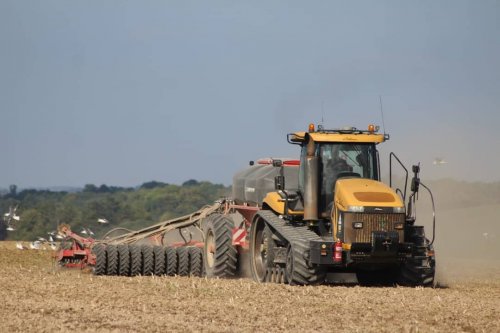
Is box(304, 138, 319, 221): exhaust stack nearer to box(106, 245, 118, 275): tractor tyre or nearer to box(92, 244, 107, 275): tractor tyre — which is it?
box(106, 245, 118, 275): tractor tyre

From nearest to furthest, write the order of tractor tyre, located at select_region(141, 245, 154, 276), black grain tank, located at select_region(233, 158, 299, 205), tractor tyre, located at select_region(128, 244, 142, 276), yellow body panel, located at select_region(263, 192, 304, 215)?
yellow body panel, located at select_region(263, 192, 304, 215)
tractor tyre, located at select_region(128, 244, 142, 276)
tractor tyre, located at select_region(141, 245, 154, 276)
black grain tank, located at select_region(233, 158, 299, 205)

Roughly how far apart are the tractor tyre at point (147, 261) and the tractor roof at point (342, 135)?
16.0 ft

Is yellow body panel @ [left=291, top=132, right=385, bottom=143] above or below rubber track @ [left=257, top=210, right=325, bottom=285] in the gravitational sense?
above

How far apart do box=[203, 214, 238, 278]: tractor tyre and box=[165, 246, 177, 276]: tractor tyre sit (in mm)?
766

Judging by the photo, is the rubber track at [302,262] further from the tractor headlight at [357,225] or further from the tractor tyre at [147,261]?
the tractor tyre at [147,261]

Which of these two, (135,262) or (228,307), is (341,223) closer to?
(228,307)

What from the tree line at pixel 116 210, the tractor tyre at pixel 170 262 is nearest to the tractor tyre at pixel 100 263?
the tractor tyre at pixel 170 262

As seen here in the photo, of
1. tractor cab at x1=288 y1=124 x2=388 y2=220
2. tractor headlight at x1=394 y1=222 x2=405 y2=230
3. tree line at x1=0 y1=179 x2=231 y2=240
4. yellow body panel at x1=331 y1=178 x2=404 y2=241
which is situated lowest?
tree line at x1=0 y1=179 x2=231 y2=240

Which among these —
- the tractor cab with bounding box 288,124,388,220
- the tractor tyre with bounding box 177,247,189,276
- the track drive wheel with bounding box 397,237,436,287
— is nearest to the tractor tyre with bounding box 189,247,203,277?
the tractor tyre with bounding box 177,247,189,276

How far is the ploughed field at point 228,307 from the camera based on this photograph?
45.5 feet

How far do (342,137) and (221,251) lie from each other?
4.67m

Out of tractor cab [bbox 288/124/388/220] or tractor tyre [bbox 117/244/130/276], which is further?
tractor tyre [bbox 117/244/130/276]

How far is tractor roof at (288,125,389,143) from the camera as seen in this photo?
1970cm

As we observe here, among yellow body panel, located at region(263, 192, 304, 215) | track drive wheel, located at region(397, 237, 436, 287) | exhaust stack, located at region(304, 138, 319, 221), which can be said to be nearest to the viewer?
track drive wheel, located at region(397, 237, 436, 287)
